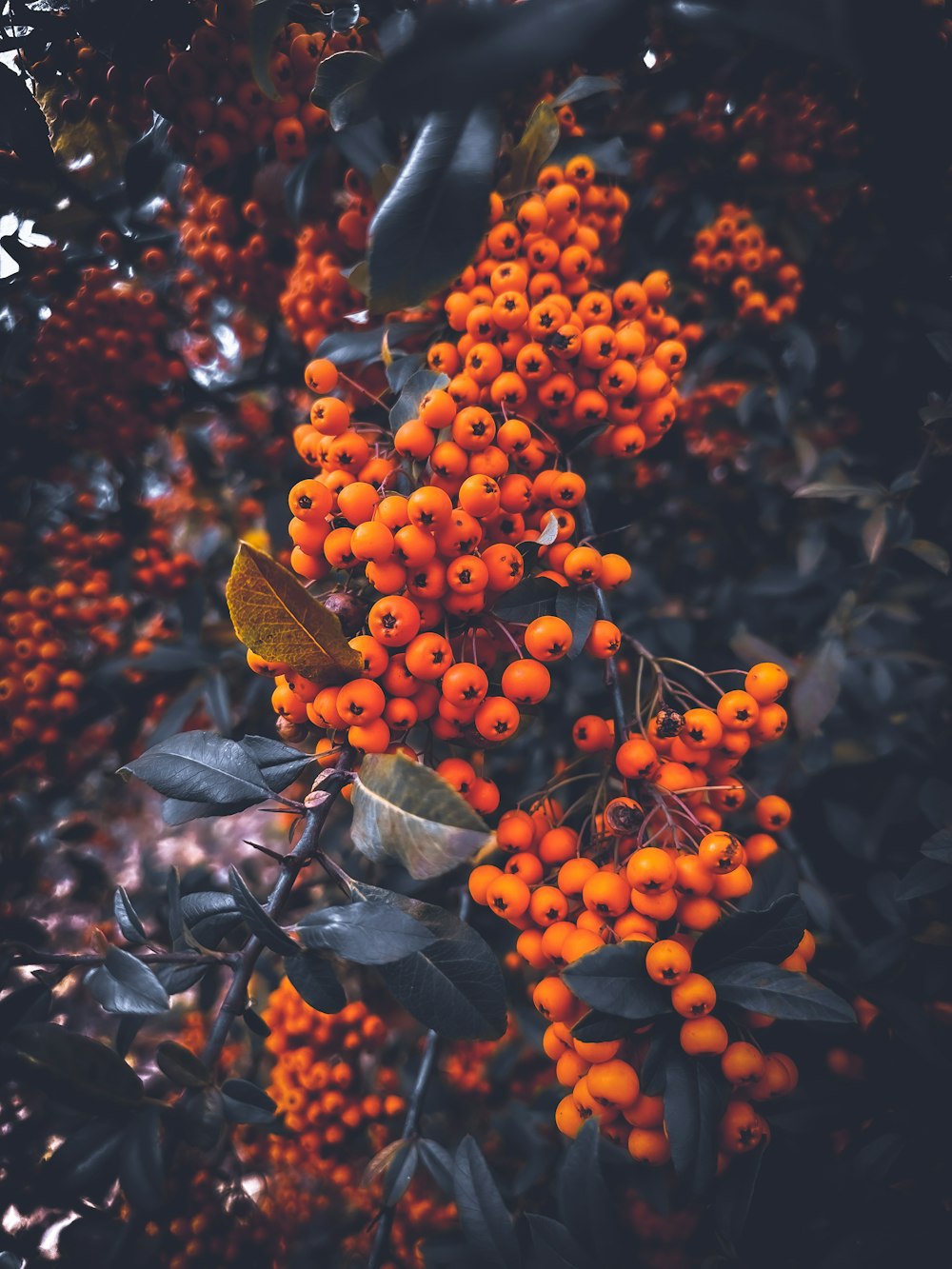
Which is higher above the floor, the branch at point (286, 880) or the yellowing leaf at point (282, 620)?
the yellowing leaf at point (282, 620)

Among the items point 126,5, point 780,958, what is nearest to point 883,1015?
point 780,958

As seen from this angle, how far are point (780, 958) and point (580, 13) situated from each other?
133 centimetres

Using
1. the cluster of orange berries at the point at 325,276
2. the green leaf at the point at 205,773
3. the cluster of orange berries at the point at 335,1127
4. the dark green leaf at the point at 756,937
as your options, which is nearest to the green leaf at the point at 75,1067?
the green leaf at the point at 205,773

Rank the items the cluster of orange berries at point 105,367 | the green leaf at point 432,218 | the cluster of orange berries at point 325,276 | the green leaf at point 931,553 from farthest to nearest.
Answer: the cluster of orange berries at point 105,367 → the cluster of orange berries at point 325,276 → the green leaf at point 931,553 → the green leaf at point 432,218

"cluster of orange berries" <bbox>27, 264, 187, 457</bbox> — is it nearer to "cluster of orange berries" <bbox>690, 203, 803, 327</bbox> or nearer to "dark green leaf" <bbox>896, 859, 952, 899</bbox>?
"cluster of orange berries" <bbox>690, 203, 803, 327</bbox>

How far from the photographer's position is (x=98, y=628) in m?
2.59

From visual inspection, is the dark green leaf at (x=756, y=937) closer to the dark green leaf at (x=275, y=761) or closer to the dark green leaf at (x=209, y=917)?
the dark green leaf at (x=275, y=761)

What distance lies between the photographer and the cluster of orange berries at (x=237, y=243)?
6.82 feet

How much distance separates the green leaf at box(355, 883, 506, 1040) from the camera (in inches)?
43.1

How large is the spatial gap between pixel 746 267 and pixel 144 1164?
2.65 m

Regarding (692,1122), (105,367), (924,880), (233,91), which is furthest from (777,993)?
(105,367)

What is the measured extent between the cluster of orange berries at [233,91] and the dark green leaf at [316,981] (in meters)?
1.81

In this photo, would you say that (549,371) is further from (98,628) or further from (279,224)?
(98,628)

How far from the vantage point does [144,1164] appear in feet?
3.56
